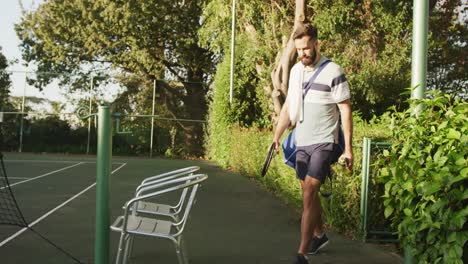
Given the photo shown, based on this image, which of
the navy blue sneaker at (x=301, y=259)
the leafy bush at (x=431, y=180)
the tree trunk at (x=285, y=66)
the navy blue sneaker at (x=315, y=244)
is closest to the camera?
the leafy bush at (x=431, y=180)

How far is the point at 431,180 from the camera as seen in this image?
269 cm

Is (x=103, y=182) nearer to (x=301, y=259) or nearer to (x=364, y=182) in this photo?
(x=301, y=259)

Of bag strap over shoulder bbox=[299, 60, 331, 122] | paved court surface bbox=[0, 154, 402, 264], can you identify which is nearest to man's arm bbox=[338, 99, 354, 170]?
bag strap over shoulder bbox=[299, 60, 331, 122]

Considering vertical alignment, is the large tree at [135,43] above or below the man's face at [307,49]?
above

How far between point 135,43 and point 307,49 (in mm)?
24347

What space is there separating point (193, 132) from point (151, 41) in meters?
5.43

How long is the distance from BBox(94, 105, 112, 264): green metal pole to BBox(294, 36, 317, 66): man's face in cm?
171

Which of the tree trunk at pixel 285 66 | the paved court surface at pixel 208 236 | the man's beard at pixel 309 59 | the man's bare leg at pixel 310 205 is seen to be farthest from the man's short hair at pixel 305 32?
the tree trunk at pixel 285 66

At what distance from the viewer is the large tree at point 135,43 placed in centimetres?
2728

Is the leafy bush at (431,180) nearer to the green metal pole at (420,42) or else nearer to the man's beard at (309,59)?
the green metal pole at (420,42)

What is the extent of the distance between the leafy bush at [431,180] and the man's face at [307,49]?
119 centimetres

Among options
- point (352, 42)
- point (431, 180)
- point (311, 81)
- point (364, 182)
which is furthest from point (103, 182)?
point (352, 42)

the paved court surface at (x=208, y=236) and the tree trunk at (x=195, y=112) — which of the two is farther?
the tree trunk at (x=195, y=112)

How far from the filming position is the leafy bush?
2.56m
